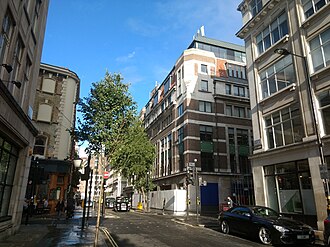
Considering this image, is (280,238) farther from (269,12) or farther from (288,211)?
(269,12)

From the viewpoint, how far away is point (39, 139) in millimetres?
26797

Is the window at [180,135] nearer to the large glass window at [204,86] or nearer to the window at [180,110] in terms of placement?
the window at [180,110]

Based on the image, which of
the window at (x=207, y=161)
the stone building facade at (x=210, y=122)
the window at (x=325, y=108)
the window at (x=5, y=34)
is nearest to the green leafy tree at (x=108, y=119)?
the window at (x=5, y=34)

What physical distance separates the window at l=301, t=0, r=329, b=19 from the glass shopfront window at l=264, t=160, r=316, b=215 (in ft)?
29.3

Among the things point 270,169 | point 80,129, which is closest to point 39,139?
point 80,129

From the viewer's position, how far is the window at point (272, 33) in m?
17.7

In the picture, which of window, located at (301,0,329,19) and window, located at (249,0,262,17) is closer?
window, located at (301,0,329,19)

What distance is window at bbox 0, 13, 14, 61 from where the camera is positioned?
9555 mm

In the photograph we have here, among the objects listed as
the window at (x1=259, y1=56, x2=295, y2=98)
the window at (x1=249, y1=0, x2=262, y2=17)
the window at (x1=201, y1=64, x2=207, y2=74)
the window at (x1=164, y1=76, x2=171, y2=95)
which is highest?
the window at (x1=164, y1=76, x2=171, y2=95)

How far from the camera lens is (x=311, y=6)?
51.8 ft

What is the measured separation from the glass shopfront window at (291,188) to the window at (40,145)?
69.4 feet

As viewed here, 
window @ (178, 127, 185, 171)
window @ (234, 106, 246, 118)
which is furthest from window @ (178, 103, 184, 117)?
window @ (234, 106, 246, 118)

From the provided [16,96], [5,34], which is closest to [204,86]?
[16,96]

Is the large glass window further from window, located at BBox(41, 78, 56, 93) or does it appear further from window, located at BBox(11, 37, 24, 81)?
window, located at BBox(11, 37, 24, 81)
